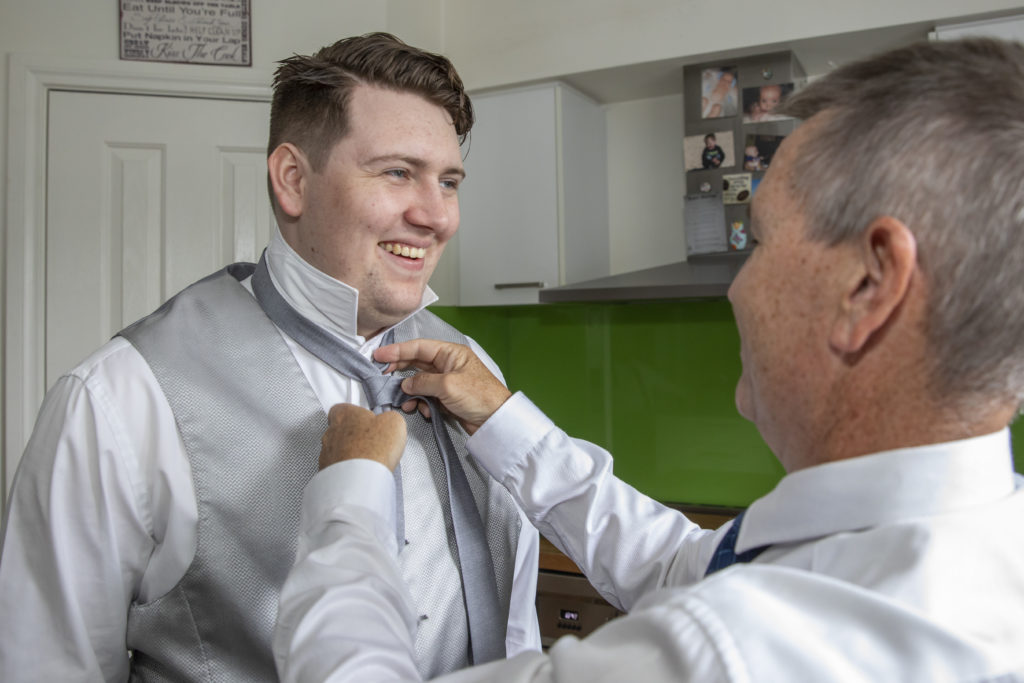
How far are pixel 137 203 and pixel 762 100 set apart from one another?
2.00 meters

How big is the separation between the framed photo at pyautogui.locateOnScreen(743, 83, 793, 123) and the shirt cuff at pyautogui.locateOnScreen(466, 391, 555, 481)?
1671 mm

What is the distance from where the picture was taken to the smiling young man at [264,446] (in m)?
0.98

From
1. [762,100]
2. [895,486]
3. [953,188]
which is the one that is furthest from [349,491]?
[762,100]

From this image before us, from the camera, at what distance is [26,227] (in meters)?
2.33

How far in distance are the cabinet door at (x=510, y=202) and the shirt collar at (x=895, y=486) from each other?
2.06 meters

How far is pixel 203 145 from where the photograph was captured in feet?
8.17

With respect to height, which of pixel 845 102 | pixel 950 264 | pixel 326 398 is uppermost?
pixel 845 102

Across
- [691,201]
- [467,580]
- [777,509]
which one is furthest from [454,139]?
[691,201]

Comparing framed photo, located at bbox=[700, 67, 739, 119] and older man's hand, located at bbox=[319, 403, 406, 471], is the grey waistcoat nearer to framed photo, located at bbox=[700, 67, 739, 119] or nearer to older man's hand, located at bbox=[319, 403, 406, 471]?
older man's hand, located at bbox=[319, 403, 406, 471]

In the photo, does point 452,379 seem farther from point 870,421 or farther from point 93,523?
point 870,421

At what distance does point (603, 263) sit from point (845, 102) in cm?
232

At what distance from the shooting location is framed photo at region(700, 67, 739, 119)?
2.50m

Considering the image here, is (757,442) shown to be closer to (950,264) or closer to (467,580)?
(467,580)

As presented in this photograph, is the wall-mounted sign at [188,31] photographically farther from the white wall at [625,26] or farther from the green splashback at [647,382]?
the green splashback at [647,382]
